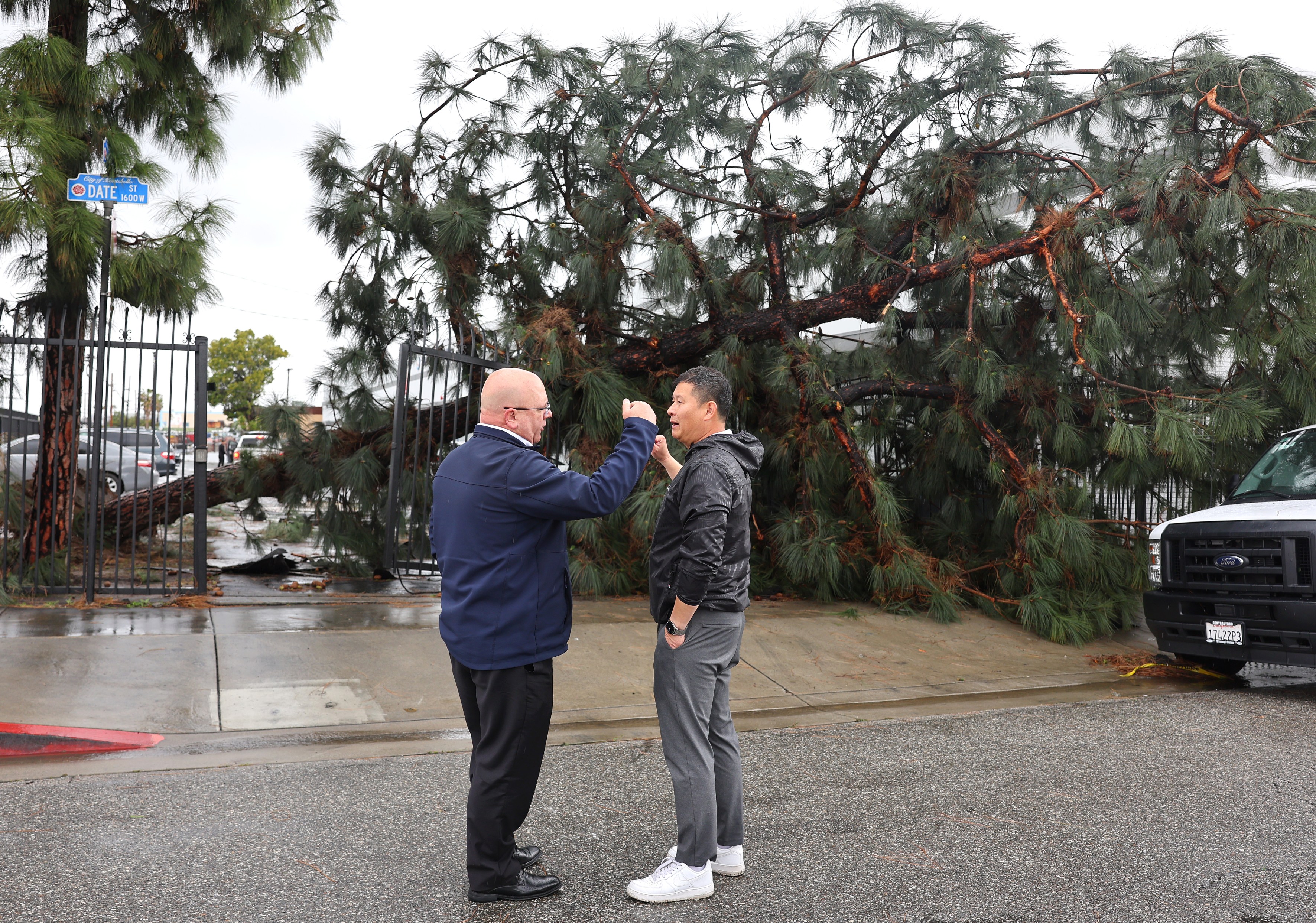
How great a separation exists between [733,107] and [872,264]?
6.28 feet

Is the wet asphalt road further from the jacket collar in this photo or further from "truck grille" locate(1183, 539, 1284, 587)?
the jacket collar

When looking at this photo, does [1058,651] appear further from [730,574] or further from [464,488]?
[464,488]

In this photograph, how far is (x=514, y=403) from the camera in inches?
131

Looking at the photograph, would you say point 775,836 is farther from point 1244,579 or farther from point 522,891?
point 1244,579

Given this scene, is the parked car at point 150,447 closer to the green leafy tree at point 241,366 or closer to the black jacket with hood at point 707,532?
the black jacket with hood at point 707,532

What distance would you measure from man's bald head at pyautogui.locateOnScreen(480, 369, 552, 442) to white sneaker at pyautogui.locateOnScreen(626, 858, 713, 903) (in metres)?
1.50

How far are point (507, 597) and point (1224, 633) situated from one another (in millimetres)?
5322

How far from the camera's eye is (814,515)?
329 inches

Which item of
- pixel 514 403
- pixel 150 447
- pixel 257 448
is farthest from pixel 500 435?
pixel 150 447

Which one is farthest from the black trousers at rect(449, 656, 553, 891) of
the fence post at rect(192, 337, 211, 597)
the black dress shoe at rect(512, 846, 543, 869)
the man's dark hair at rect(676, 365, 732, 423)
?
the fence post at rect(192, 337, 211, 597)

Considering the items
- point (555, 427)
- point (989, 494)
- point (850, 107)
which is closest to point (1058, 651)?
point (989, 494)

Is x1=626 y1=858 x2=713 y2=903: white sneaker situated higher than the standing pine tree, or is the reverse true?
the standing pine tree

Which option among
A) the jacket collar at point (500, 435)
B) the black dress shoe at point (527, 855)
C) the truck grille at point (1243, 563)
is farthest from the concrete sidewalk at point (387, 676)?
the jacket collar at point (500, 435)

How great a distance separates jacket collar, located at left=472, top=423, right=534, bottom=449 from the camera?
10.8 feet
